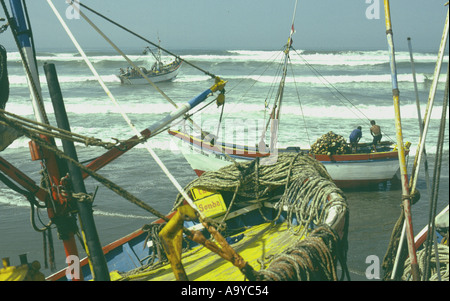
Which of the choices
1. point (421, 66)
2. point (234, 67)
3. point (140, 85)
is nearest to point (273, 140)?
point (140, 85)

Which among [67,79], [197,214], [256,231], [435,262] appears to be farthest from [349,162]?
[67,79]

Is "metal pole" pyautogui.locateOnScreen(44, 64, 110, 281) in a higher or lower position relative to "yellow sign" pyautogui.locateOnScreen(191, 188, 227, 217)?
higher

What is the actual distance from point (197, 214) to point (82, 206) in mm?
1278

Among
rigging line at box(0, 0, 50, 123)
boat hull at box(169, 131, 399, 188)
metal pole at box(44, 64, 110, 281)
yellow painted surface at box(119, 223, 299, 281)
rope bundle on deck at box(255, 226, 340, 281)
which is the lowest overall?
boat hull at box(169, 131, 399, 188)

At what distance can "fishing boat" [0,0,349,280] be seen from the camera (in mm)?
4141

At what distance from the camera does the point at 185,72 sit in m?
53.1

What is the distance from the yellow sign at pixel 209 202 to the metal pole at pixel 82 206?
3.14 metres

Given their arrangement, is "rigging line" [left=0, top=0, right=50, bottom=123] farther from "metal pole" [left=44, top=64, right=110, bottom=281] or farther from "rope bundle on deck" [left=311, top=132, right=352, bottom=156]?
"rope bundle on deck" [left=311, top=132, right=352, bottom=156]

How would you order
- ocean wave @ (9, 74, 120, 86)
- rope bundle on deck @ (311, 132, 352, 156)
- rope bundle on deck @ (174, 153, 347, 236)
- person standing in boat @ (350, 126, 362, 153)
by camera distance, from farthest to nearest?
1. ocean wave @ (9, 74, 120, 86)
2. person standing in boat @ (350, 126, 362, 153)
3. rope bundle on deck @ (311, 132, 352, 156)
4. rope bundle on deck @ (174, 153, 347, 236)

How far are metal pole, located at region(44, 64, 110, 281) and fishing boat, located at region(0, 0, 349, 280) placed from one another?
10mm

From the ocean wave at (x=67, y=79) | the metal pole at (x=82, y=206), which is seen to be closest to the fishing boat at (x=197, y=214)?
the metal pole at (x=82, y=206)

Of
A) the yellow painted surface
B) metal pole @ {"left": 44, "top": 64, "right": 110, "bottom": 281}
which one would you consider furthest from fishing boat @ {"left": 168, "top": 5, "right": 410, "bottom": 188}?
metal pole @ {"left": 44, "top": 64, "right": 110, "bottom": 281}

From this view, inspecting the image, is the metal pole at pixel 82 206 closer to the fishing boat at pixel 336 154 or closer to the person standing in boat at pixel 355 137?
the fishing boat at pixel 336 154
